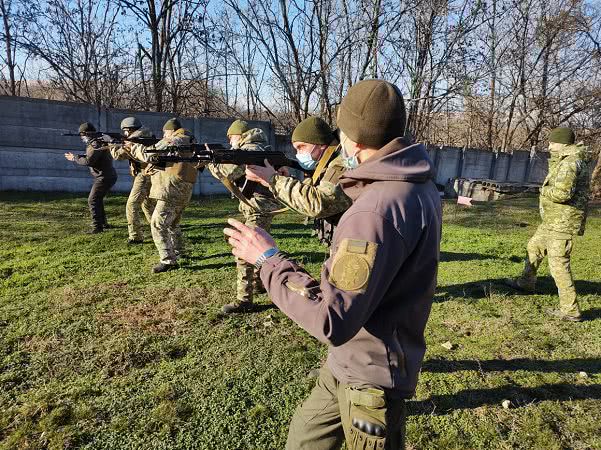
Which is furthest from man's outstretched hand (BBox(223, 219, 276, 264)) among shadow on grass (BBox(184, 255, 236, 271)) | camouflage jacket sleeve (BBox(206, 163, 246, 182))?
shadow on grass (BBox(184, 255, 236, 271))

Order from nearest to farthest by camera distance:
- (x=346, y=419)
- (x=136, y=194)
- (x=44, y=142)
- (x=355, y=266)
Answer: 1. (x=355, y=266)
2. (x=346, y=419)
3. (x=136, y=194)
4. (x=44, y=142)

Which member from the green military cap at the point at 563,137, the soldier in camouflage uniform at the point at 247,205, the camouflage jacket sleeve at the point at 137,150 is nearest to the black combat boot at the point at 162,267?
the soldier in camouflage uniform at the point at 247,205

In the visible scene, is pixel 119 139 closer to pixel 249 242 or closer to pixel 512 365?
pixel 249 242

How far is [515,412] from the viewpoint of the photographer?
10.1ft

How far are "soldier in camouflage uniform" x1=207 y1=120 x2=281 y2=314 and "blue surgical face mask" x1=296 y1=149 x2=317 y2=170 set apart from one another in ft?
2.92

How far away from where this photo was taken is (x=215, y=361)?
3617 mm

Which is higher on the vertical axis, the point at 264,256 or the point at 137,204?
the point at 264,256

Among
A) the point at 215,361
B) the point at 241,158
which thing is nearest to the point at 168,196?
the point at 241,158

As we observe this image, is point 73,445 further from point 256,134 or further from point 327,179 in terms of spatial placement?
point 256,134

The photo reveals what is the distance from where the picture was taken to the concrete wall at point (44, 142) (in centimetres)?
1110

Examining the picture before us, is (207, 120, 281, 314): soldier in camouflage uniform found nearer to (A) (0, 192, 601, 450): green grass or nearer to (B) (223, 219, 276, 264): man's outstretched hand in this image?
(A) (0, 192, 601, 450): green grass

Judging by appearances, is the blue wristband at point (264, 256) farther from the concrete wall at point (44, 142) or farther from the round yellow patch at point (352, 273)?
the concrete wall at point (44, 142)

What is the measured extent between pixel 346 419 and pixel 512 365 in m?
2.74

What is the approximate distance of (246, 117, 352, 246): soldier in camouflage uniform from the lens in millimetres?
2908
